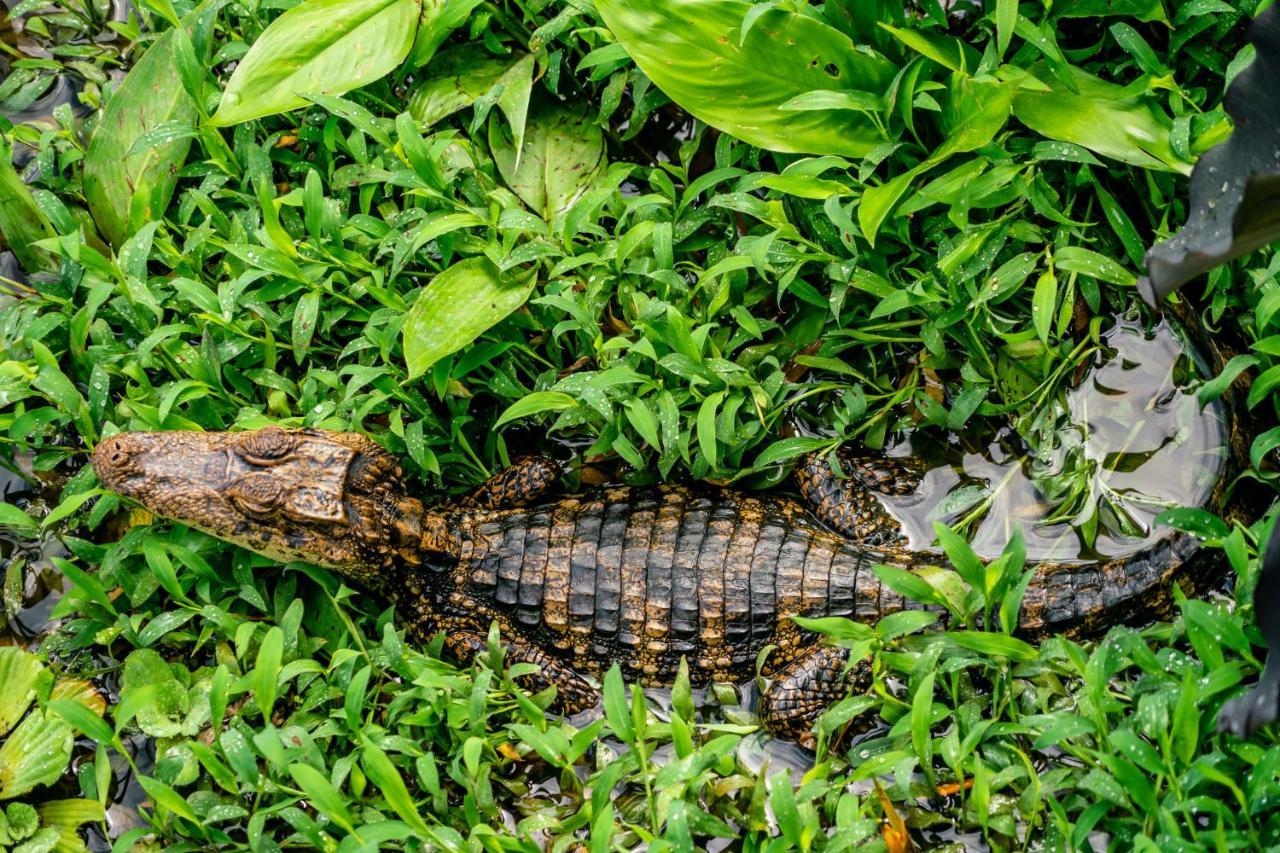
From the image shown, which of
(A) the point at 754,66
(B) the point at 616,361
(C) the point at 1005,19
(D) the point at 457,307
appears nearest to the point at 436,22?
(D) the point at 457,307

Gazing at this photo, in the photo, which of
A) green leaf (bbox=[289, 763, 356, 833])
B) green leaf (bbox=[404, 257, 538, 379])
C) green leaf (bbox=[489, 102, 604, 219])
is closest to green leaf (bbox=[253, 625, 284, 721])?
green leaf (bbox=[289, 763, 356, 833])

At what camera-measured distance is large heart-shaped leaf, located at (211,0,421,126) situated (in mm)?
4117

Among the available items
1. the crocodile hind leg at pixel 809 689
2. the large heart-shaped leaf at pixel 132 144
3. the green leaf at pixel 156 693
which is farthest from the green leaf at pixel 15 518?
the crocodile hind leg at pixel 809 689

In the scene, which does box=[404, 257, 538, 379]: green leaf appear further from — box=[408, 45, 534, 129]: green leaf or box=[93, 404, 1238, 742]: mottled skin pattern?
box=[408, 45, 534, 129]: green leaf

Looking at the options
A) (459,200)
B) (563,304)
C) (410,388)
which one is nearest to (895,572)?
(563,304)

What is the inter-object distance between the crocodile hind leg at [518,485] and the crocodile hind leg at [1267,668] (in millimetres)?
2308

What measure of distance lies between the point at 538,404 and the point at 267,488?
0.91m

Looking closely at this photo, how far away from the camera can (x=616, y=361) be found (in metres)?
3.94

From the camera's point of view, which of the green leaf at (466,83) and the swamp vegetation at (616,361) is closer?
the swamp vegetation at (616,361)

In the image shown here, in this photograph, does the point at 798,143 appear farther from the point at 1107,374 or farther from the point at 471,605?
the point at 471,605

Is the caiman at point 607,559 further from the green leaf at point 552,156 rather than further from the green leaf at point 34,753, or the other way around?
the green leaf at point 552,156

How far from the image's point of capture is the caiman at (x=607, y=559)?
3.70m

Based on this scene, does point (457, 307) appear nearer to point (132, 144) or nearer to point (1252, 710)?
point (132, 144)

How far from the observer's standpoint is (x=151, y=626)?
3834mm
